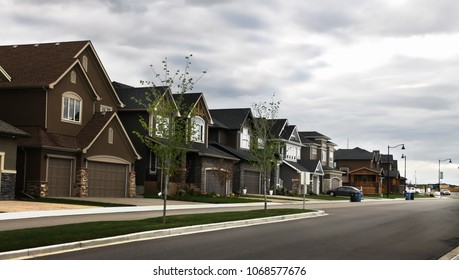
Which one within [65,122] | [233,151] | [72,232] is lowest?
[72,232]

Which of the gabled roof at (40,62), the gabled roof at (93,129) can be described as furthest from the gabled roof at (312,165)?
the gabled roof at (93,129)

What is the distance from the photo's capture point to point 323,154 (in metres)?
95.2

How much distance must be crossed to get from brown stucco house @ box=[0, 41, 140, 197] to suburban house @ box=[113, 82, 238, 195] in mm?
3705

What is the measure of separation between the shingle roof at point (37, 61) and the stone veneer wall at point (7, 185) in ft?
20.7

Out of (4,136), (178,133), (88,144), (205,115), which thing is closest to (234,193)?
(205,115)

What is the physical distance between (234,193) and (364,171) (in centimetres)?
5817

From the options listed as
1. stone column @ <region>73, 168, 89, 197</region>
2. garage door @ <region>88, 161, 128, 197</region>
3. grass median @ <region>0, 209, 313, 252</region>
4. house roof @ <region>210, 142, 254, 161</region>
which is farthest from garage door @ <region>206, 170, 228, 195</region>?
Result: grass median @ <region>0, 209, 313, 252</region>

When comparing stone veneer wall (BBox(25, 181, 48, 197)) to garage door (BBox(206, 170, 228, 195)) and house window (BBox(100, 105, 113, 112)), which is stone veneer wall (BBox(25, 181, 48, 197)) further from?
garage door (BBox(206, 170, 228, 195))

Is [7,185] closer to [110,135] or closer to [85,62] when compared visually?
[110,135]

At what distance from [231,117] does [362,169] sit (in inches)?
2119

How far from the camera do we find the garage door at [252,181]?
63.0 m

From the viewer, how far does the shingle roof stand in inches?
1533

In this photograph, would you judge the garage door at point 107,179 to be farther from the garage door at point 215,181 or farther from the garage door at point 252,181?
the garage door at point 252,181

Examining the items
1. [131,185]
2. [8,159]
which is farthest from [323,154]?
[8,159]
